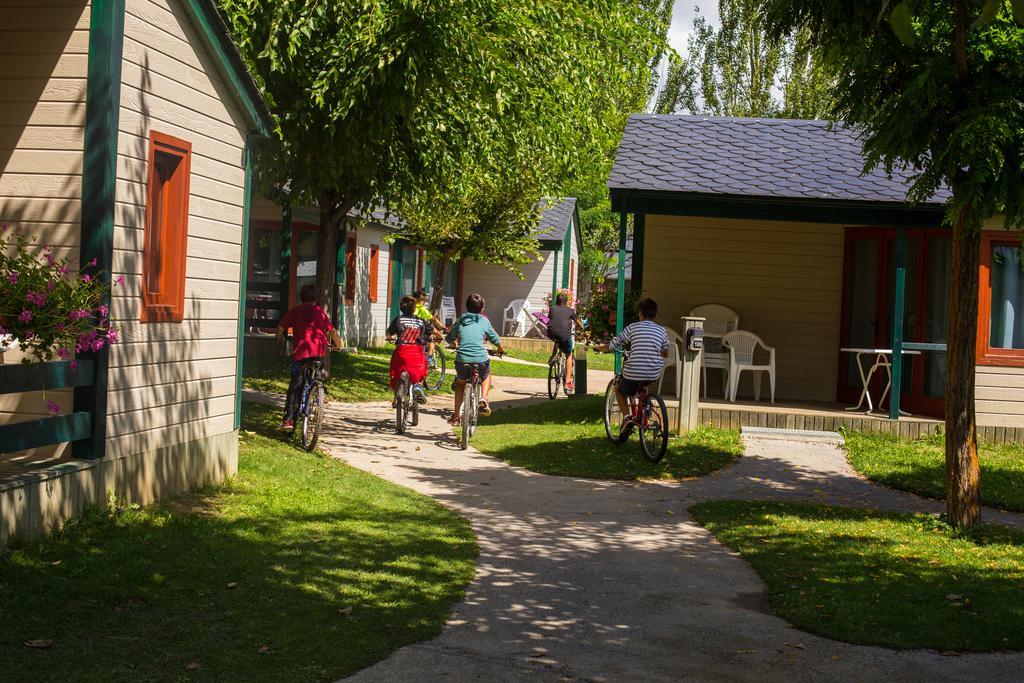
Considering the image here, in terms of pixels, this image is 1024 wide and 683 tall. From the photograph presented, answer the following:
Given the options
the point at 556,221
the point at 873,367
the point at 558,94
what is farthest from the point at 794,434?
the point at 556,221

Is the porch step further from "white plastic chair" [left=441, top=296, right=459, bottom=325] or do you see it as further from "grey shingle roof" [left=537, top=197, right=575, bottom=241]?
Answer: "white plastic chair" [left=441, top=296, right=459, bottom=325]

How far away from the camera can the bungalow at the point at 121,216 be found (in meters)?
7.59

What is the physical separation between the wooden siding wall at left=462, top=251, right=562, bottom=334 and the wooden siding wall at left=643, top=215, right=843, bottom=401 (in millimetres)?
19622

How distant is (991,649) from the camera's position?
621cm

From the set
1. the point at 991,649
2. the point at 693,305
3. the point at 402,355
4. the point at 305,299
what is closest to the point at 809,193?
the point at 693,305

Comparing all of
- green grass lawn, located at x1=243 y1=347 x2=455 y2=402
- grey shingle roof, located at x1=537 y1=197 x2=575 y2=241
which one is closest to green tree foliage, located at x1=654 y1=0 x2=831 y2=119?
grey shingle roof, located at x1=537 y1=197 x2=575 y2=241

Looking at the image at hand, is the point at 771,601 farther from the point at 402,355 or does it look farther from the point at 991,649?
the point at 402,355

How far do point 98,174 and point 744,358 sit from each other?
37.6 feet

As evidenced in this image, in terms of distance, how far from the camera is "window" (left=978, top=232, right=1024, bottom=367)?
15094mm

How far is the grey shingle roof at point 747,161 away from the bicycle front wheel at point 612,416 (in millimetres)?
2989

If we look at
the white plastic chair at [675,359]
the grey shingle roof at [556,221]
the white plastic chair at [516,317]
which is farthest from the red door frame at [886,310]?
the white plastic chair at [516,317]

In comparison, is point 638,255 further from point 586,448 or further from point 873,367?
point 586,448

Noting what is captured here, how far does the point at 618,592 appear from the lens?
24.0 ft

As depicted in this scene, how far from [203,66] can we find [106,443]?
3301mm
